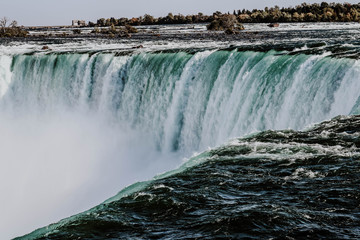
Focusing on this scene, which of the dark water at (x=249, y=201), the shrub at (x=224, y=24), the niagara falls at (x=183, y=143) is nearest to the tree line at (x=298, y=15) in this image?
the shrub at (x=224, y=24)

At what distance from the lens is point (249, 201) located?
8047mm

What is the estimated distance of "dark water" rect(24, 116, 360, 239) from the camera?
7.03 m

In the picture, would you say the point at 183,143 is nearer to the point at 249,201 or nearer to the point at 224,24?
the point at 249,201

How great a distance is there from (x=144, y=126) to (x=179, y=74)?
112 inches

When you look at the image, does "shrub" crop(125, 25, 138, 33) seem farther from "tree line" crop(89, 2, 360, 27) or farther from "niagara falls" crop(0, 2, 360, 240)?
"niagara falls" crop(0, 2, 360, 240)

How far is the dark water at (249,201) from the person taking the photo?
7027mm

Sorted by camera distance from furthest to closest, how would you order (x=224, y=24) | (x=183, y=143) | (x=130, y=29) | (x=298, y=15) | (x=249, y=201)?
(x=298, y=15)
(x=130, y=29)
(x=224, y=24)
(x=183, y=143)
(x=249, y=201)

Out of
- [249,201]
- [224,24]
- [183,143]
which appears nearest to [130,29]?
[224,24]

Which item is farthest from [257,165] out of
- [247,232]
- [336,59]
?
[336,59]

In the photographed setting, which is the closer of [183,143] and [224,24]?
[183,143]

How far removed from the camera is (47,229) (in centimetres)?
792

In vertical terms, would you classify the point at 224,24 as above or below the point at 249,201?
above

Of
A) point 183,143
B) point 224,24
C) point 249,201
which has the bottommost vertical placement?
point 183,143

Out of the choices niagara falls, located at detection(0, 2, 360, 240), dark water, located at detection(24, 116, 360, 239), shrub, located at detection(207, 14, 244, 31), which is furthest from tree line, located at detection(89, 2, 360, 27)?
dark water, located at detection(24, 116, 360, 239)
